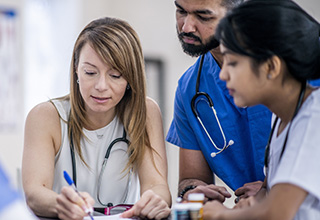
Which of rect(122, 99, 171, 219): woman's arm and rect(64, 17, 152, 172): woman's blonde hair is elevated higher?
rect(64, 17, 152, 172): woman's blonde hair

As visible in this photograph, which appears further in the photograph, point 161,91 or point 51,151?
point 161,91

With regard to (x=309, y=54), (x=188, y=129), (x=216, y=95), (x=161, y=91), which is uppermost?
(x=309, y=54)

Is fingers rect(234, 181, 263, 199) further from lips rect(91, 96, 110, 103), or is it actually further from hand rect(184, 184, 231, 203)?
lips rect(91, 96, 110, 103)

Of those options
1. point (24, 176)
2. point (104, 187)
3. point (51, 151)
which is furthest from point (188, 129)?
point (24, 176)

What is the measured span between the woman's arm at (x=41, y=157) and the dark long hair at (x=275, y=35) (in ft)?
2.41

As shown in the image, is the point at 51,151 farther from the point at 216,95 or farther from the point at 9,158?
the point at 9,158

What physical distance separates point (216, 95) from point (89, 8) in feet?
9.93

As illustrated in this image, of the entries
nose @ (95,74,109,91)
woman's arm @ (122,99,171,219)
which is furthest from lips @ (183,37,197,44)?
nose @ (95,74,109,91)

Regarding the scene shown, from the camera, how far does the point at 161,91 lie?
4785 mm

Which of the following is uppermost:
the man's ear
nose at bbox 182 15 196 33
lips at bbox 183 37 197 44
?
nose at bbox 182 15 196 33

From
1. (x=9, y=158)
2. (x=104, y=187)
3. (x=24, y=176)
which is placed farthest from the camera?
(x=9, y=158)

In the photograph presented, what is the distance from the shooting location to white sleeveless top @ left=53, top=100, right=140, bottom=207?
5.34 feet

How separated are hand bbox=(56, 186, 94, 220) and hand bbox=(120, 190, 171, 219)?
12cm

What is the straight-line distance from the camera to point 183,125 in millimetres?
1859
